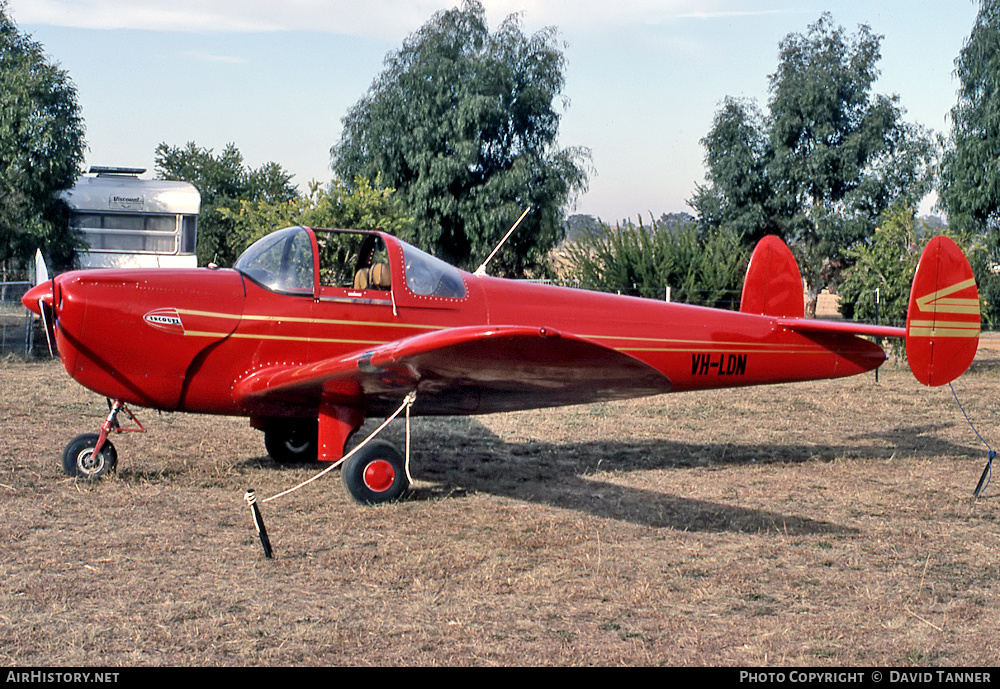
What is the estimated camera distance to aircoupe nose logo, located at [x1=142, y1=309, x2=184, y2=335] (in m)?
6.61

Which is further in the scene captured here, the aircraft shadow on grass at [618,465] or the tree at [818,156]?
the tree at [818,156]

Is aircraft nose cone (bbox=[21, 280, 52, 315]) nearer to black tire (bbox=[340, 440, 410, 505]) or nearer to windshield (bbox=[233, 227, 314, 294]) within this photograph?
windshield (bbox=[233, 227, 314, 294])

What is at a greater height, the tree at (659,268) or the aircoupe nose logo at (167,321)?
the tree at (659,268)

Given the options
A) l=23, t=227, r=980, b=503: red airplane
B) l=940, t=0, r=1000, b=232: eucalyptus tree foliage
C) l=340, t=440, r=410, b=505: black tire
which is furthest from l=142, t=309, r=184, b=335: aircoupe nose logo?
l=940, t=0, r=1000, b=232: eucalyptus tree foliage

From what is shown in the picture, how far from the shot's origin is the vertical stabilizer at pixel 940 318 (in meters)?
7.39

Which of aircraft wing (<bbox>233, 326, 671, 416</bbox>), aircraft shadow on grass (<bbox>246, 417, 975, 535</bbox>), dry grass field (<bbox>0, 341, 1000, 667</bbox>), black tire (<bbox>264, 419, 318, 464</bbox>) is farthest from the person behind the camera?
black tire (<bbox>264, 419, 318, 464</bbox>)

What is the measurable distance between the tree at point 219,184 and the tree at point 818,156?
65.5 feet

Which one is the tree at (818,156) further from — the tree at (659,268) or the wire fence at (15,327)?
the wire fence at (15,327)

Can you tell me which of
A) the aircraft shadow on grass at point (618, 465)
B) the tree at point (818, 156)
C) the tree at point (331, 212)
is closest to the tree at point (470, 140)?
the tree at point (818, 156)

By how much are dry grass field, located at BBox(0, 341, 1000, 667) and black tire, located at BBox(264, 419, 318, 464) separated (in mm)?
138

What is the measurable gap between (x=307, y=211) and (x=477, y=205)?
13.9 metres

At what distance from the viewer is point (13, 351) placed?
16797 mm
